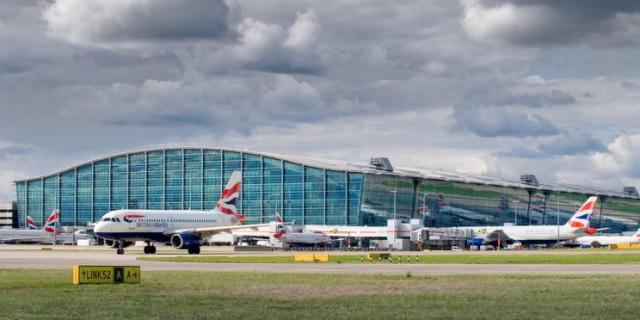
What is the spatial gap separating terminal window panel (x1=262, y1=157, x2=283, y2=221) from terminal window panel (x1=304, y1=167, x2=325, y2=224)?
5931mm

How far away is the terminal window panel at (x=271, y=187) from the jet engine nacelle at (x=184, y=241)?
97045mm

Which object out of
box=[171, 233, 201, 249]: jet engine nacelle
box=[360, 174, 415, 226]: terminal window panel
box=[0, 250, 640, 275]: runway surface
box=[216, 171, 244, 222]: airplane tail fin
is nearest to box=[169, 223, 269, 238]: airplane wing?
box=[171, 233, 201, 249]: jet engine nacelle

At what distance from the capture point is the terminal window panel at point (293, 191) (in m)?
194

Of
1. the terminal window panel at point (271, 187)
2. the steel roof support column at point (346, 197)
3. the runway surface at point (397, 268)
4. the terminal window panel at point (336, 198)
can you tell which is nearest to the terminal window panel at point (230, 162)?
the terminal window panel at point (271, 187)

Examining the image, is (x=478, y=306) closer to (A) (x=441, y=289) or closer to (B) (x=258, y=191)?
(A) (x=441, y=289)

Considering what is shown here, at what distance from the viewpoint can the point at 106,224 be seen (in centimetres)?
9438

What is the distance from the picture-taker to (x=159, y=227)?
3858 inches

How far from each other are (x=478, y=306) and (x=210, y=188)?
17339 cm

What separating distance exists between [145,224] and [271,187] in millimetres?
100327

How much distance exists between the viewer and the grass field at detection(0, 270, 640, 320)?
26.6 meters

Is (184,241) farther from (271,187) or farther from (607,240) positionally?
(607,240)

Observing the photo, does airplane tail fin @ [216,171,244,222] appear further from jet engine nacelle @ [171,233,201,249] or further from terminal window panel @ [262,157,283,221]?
terminal window panel @ [262,157,283,221]

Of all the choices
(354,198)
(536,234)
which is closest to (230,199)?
(536,234)

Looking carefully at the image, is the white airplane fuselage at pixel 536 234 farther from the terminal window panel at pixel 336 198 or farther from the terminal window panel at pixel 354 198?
the terminal window panel at pixel 336 198
